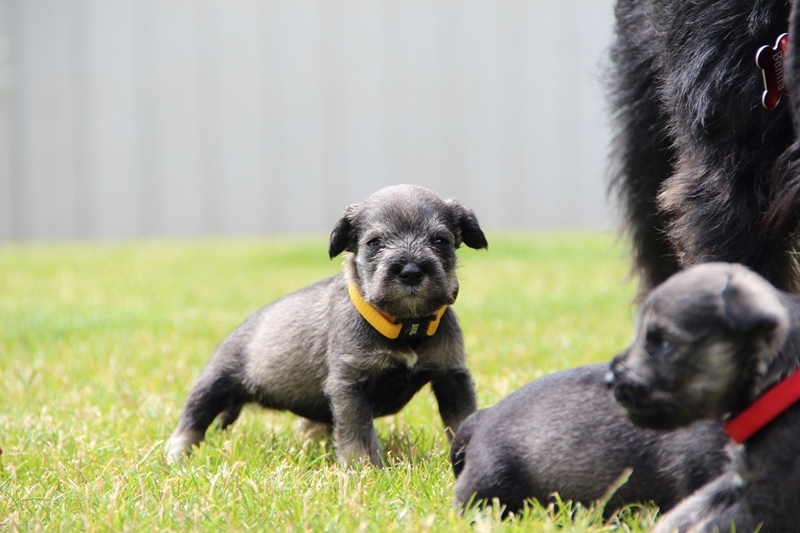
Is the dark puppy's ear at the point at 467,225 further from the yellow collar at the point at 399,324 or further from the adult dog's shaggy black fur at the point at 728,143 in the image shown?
the adult dog's shaggy black fur at the point at 728,143

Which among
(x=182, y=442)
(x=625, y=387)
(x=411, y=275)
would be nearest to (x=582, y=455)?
(x=625, y=387)

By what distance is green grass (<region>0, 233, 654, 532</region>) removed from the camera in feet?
7.48

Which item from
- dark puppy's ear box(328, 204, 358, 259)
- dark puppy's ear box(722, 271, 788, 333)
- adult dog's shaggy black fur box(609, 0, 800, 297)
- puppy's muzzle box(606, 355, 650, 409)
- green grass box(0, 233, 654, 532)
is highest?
adult dog's shaggy black fur box(609, 0, 800, 297)

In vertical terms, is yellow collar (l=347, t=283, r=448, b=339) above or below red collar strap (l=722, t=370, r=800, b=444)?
below

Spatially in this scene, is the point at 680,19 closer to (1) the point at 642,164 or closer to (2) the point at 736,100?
(2) the point at 736,100

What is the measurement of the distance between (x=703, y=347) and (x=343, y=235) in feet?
4.92

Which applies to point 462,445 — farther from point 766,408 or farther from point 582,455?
point 766,408

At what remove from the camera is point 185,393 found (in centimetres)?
409

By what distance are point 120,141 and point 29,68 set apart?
161 centimetres

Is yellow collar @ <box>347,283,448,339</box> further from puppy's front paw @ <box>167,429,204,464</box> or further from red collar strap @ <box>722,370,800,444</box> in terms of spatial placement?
red collar strap @ <box>722,370,800,444</box>

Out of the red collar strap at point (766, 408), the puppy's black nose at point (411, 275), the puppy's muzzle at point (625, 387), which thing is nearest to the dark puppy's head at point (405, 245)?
the puppy's black nose at point (411, 275)

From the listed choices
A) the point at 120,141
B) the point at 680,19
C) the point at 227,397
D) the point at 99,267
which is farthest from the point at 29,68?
the point at 680,19

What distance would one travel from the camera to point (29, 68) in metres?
13.9

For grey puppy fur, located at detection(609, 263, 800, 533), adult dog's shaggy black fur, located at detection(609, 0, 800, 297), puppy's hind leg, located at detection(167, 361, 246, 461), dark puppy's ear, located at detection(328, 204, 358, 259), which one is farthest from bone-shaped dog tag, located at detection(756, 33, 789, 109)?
puppy's hind leg, located at detection(167, 361, 246, 461)
